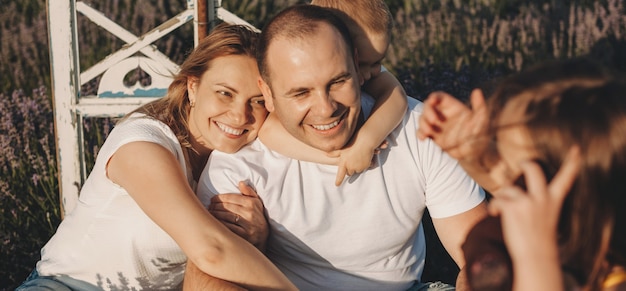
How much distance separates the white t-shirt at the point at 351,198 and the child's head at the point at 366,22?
309mm

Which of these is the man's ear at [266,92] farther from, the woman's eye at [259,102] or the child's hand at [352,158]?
the child's hand at [352,158]

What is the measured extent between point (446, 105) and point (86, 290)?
166 centimetres

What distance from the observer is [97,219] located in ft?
10.1

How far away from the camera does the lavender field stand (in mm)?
4301

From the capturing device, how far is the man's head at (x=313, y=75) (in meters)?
2.89

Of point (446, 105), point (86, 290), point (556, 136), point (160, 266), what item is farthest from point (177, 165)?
point (556, 136)

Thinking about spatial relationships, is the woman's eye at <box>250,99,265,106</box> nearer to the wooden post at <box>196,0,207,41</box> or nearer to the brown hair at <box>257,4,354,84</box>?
the brown hair at <box>257,4,354,84</box>

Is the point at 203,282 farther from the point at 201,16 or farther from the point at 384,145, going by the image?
the point at 201,16

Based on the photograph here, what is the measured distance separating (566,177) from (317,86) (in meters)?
1.21

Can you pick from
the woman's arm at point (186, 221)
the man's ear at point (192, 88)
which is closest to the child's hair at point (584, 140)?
the woman's arm at point (186, 221)

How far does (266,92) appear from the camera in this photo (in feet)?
10.1

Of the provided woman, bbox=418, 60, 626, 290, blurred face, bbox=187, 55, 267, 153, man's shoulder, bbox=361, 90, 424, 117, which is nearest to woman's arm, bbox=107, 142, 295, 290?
blurred face, bbox=187, 55, 267, 153

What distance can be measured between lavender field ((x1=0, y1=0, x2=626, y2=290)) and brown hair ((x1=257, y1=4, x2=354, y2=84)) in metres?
1.58

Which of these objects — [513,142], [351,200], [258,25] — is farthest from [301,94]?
[258,25]
